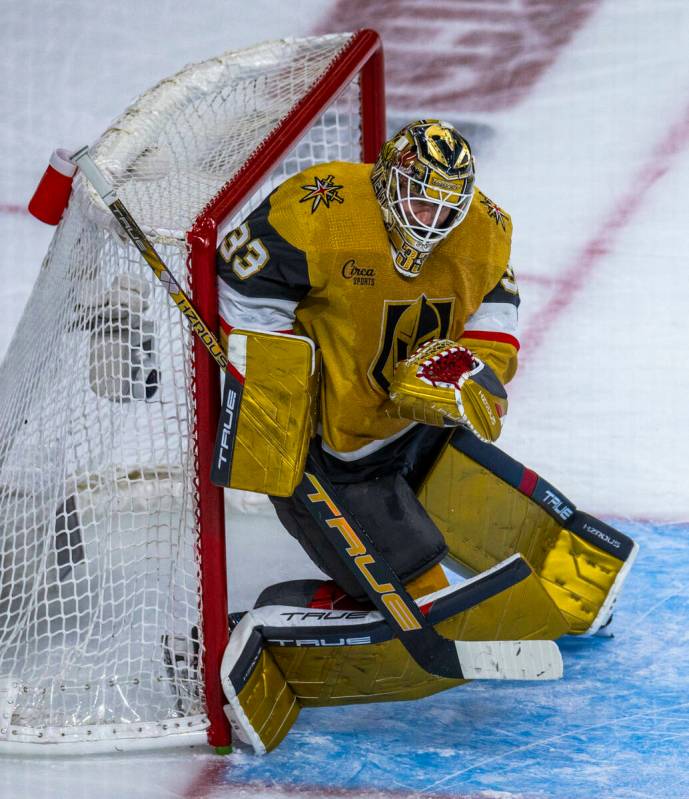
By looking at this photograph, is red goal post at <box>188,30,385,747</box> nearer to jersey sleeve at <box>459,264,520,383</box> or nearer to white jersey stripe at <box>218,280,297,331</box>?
white jersey stripe at <box>218,280,297,331</box>

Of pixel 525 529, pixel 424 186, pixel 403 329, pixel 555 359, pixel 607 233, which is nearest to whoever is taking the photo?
pixel 424 186

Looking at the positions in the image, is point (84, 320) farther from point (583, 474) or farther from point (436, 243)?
point (583, 474)

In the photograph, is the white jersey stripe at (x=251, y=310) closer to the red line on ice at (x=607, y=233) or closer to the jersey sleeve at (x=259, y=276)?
the jersey sleeve at (x=259, y=276)

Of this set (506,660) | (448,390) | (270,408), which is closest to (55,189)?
(270,408)

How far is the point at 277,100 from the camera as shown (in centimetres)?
248

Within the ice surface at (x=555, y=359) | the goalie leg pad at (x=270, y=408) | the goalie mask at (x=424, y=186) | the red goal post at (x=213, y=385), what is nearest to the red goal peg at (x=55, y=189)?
the red goal post at (x=213, y=385)

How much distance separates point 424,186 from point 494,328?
0.33 metres

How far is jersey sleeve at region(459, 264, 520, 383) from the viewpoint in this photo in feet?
7.14

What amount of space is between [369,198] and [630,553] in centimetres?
91

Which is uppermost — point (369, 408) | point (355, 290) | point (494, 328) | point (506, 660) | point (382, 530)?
point (355, 290)

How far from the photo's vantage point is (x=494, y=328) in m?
2.18

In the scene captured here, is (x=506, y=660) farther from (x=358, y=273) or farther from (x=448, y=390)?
(x=358, y=273)

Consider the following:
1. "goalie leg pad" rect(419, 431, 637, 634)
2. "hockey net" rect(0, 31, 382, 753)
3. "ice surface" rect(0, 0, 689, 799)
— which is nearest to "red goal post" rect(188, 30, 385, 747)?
"hockey net" rect(0, 31, 382, 753)

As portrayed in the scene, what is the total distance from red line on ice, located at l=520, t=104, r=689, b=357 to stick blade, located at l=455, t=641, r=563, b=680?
1306 millimetres
